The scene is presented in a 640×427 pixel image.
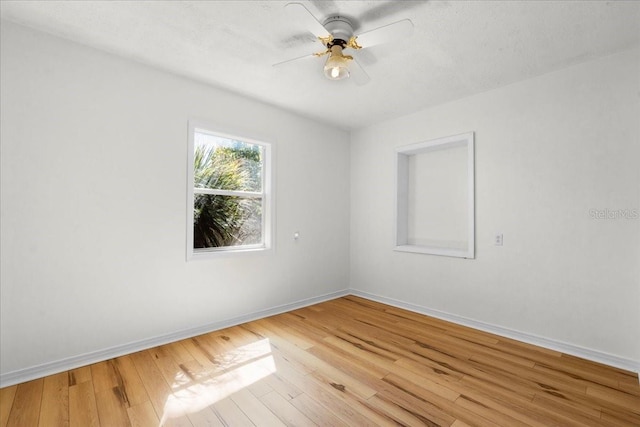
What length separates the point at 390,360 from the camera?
247 cm

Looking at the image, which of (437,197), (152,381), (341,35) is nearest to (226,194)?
(152,381)

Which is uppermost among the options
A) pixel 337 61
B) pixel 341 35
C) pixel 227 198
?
pixel 341 35

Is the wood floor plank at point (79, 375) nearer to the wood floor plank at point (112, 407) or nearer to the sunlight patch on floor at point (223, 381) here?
the wood floor plank at point (112, 407)

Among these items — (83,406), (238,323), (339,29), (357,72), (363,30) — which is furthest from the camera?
(238,323)

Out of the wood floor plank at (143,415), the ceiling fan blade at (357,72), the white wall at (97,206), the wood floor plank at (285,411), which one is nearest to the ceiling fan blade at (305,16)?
the ceiling fan blade at (357,72)

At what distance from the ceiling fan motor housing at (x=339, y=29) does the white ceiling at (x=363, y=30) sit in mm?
46

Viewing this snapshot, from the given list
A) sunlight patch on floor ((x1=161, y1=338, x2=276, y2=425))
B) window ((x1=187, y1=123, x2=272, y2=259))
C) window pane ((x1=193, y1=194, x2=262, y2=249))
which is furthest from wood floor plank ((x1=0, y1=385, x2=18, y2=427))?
window pane ((x1=193, y1=194, x2=262, y2=249))

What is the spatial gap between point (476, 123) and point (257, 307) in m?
3.24

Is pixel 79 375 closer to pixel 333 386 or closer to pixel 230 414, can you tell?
pixel 230 414

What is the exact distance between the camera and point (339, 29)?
6.75 feet

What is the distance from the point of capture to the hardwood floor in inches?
69.7

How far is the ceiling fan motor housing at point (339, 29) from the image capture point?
79.7 inches

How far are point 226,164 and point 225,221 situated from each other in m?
0.65

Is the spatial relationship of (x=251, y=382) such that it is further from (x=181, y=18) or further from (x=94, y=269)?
(x=181, y=18)
